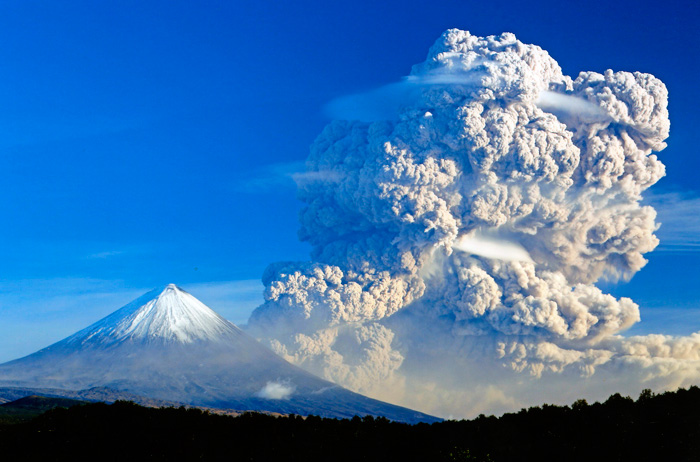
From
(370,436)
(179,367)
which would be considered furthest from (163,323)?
(370,436)

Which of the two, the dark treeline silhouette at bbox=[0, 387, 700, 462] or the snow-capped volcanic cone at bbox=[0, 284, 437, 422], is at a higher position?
the snow-capped volcanic cone at bbox=[0, 284, 437, 422]

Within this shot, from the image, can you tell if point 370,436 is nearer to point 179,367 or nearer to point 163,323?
point 179,367

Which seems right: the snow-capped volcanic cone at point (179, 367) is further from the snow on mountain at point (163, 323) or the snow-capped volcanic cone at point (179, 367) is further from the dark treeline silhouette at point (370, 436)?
the dark treeline silhouette at point (370, 436)

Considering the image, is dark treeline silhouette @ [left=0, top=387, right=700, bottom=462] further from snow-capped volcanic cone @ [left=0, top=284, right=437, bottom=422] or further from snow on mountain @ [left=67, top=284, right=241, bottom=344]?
snow on mountain @ [left=67, top=284, right=241, bottom=344]

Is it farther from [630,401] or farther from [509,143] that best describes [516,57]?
[630,401]

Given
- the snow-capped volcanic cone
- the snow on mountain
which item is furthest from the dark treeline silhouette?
the snow on mountain

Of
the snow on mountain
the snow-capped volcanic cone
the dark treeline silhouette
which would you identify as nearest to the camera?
the dark treeline silhouette

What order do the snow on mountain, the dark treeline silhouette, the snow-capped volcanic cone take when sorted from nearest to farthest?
the dark treeline silhouette < the snow-capped volcanic cone < the snow on mountain
